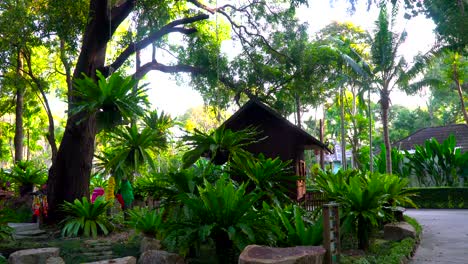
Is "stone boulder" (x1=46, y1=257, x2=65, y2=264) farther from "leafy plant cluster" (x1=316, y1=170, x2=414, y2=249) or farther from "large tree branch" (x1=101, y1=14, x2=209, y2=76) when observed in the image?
"large tree branch" (x1=101, y1=14, x2=209, y2=76)

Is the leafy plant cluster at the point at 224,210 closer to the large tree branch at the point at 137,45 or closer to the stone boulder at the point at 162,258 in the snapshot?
the stone boulder at the point at 162,258

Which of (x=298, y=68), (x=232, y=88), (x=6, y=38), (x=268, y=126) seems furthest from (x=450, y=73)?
(x=6, y=38)

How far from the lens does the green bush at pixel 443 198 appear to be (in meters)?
19.7

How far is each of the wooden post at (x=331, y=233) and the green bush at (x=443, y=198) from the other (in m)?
14.9

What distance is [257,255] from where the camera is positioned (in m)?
5.06

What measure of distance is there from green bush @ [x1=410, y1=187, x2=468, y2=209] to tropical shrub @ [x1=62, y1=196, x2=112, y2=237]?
1425 centimetres

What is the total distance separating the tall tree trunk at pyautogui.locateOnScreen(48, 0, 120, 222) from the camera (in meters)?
12.0

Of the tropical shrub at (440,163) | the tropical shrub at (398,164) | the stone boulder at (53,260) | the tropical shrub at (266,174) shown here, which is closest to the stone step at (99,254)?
the stone boulder at (53,260)

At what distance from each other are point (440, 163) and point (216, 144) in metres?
17.4

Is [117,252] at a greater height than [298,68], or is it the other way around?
[298,68]

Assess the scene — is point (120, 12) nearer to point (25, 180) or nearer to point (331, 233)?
point (25, 180)

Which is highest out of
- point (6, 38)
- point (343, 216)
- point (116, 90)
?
point (6, 38)

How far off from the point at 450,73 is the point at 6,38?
19.6m

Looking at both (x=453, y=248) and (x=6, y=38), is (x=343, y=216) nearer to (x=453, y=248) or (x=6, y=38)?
(x=453, y=248)
